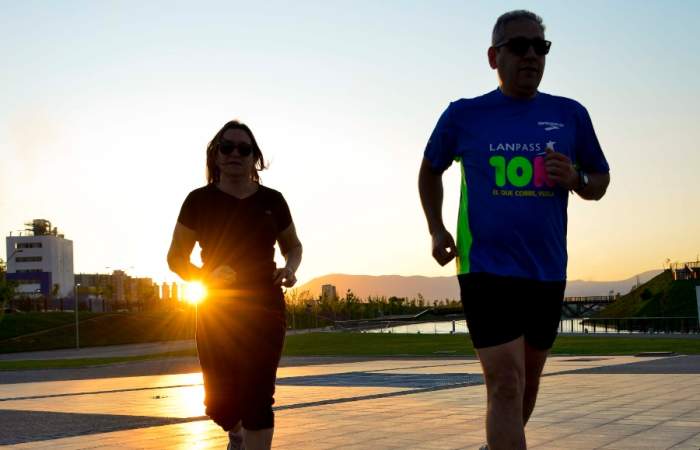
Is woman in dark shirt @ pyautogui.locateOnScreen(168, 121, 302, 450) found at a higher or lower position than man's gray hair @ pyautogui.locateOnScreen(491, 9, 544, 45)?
lower

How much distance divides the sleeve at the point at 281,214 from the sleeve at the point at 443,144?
1.13 metres

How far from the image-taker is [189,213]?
5.28 m

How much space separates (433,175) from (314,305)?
89.7 m

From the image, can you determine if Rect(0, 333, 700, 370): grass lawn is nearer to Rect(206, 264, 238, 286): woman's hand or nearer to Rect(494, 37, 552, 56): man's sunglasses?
Rect(206, 264, 238, 286): woman's hand

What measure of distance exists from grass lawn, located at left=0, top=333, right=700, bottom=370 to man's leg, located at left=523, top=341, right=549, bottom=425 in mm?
23481

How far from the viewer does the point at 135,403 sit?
1281 cm

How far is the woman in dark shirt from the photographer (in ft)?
16.4

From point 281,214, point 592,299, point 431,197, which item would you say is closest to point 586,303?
point 592,299

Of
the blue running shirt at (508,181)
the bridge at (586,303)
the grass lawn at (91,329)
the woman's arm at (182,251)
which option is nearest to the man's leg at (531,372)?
the blue running shirt at (508,181)

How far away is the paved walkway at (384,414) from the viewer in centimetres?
786

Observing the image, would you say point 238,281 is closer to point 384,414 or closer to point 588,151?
point 588,151

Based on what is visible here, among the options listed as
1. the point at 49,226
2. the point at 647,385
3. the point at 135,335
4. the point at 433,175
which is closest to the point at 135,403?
the point at 647,385

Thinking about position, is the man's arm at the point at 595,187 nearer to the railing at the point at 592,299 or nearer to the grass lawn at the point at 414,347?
the grass lawn at the point at 414,347

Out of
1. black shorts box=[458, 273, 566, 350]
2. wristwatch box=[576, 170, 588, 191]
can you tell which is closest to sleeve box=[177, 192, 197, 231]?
black shorts box=[458, 273, 566, 350]
